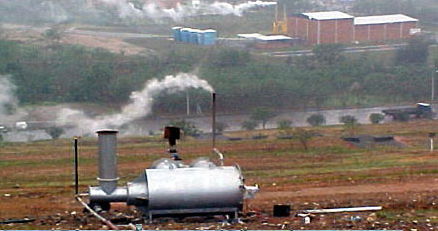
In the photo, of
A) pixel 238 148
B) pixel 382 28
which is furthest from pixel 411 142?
pixel 382 28

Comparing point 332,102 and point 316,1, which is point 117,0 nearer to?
point 316,1

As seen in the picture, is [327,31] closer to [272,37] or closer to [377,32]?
[272,37]

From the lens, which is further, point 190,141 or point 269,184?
point 190,141

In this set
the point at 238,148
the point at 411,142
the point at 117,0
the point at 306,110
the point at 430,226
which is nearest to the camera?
the point at 430,226

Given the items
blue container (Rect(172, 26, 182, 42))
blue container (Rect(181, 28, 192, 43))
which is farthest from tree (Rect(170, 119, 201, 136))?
blue container (Rect(172, 26, 182, 42))

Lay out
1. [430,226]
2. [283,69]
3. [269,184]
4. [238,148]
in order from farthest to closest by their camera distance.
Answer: [283,69] → [238,148] → [269,184] → [430,226]
